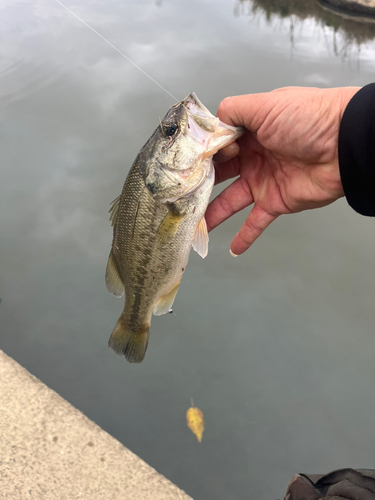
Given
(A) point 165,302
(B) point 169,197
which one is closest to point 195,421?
(A) point 165,302

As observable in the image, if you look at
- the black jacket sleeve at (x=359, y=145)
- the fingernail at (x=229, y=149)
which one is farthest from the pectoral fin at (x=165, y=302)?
the black jacket sleeve at (x=359, y=145)

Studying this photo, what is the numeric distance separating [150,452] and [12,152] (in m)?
3.37

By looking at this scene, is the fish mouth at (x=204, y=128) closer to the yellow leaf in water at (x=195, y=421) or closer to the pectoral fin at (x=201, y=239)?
the pectoral fin at (x=201, y=239)

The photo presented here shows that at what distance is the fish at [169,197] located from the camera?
1609mm

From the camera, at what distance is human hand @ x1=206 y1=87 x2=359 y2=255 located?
5.26 ft

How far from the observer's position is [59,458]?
189 centimetres

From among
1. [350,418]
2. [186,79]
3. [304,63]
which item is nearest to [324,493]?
[350,418]

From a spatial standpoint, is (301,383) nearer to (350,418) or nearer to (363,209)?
(350,418)

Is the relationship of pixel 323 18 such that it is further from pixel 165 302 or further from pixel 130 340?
pixel 130 340

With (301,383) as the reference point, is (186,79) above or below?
above

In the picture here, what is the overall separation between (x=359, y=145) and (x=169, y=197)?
0.84m

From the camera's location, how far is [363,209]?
1696 millimetres

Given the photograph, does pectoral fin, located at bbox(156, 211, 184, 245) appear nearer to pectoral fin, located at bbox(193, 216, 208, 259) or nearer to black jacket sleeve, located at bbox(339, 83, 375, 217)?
pectoral fin, located at bbox(193, 216, 208, 259)

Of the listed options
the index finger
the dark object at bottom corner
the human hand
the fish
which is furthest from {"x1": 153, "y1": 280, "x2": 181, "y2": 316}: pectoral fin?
the dark object at bottom corner
